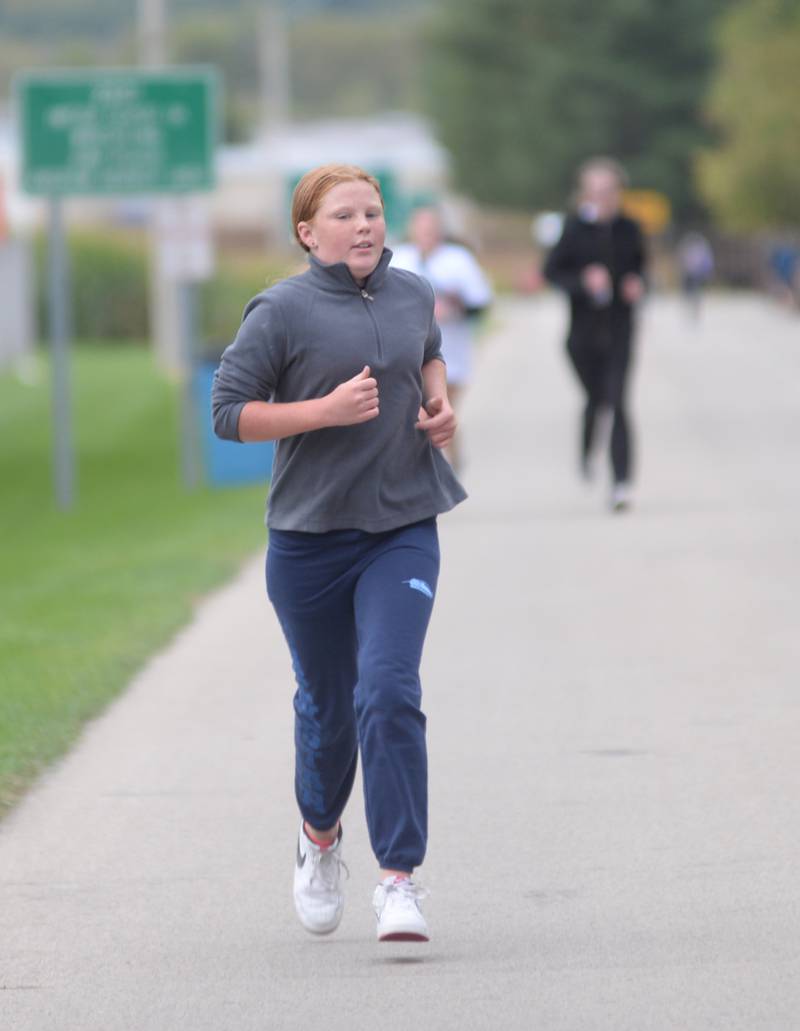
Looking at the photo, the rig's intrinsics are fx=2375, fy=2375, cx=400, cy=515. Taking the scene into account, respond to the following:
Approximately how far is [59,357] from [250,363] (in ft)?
44.3

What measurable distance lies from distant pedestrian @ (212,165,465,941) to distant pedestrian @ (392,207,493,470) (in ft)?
31.3

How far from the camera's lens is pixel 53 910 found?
19.5ft

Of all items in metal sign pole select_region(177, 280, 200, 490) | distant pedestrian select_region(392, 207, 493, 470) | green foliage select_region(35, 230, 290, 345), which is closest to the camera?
distant pedestrian select_region(392, 207, 493, 470)

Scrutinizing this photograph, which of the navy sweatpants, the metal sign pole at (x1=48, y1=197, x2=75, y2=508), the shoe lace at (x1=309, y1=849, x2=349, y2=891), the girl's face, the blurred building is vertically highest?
the girl's face

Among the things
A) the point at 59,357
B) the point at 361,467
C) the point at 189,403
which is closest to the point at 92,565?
the point at 59,357

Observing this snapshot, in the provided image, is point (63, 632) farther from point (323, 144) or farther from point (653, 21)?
point (323, 144)

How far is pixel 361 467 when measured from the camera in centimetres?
538

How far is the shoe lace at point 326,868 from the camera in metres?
5.62

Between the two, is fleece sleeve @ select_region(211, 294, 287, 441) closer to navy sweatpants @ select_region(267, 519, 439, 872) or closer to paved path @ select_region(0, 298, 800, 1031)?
navy sweatpants @ select_region(267, 519, 439, 872)

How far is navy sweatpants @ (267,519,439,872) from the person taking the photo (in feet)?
17.3

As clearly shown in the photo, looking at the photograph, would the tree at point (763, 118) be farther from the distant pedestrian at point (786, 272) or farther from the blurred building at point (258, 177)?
the blurred building at point (258, 177)

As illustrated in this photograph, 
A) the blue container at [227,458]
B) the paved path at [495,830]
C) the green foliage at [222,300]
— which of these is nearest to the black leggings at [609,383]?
the paved path at [495,830]

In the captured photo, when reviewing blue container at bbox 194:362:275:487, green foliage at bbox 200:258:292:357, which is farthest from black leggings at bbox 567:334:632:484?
green foliage at bbox 200:258:292:357

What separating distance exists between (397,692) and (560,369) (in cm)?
3156
